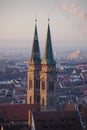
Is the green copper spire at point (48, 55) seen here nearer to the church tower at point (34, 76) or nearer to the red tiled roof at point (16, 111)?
the church tower at point (34, 76)

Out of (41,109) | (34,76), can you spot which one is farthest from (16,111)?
(34,76)

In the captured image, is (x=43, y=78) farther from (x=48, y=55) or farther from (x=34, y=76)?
(x=48, y=55)

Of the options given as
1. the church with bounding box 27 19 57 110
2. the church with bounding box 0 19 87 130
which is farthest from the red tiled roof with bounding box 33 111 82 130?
the church with bounding box 27 19 57 110

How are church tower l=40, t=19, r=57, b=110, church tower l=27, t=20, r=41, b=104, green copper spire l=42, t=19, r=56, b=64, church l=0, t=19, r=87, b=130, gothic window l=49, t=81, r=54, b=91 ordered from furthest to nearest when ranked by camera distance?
1. church tower l=27, t=20, r=41, b=104
2. green copper spire l=42, t=19, r=56, b=64
3. gothic window l=49, t=81, r=54, b=91
4. church tower l=40, t=19, r=57, b=110
5. church l=0, t=19, r=87, b=130

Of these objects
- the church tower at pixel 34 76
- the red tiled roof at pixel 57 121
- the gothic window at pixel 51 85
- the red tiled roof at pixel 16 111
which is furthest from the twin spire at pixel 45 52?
the red tiled roof at pixel 57 121

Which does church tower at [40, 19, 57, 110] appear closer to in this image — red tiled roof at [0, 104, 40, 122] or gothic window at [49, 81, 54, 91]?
gothic window at [49, 81, 54, 91]

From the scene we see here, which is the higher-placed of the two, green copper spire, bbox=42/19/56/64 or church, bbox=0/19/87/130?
green copper spire, bbox=42/19/56/64
